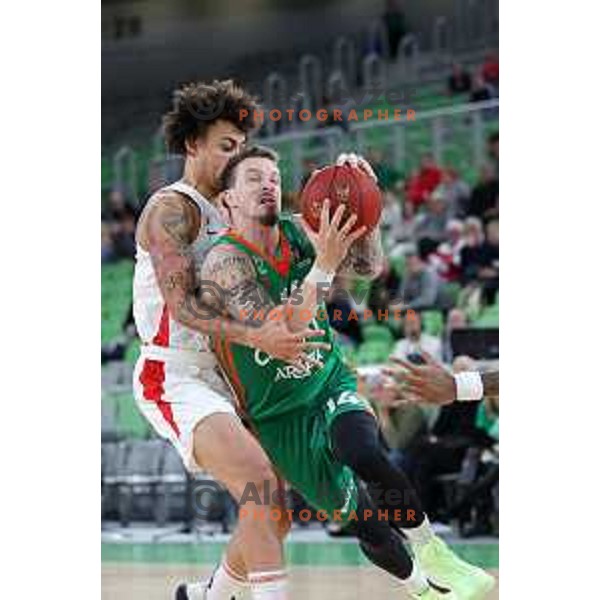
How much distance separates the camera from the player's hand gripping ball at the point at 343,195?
4336mm

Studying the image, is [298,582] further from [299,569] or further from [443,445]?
[443,445]

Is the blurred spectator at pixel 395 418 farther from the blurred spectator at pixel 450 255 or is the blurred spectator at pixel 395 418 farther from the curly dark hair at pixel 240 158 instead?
the curly dark hair at pixel 240 158

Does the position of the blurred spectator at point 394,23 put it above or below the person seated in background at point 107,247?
above

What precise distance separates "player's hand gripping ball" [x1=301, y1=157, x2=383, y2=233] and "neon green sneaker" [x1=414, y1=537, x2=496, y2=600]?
95 cm

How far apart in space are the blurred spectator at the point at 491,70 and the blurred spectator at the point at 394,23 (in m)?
0.26

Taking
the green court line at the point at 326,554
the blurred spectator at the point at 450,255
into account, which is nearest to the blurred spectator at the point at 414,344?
the blurred spectator at the point at 450,255

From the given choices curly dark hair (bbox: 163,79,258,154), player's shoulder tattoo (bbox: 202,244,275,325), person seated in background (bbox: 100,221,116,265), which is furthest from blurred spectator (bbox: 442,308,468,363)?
person seated in background (bbox: 100,221,116,265)

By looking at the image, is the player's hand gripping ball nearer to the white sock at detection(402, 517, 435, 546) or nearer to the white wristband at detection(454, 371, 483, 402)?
the white wristband at detection(454, 371, 483, 402)

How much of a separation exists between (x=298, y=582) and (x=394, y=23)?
1718 millimetres

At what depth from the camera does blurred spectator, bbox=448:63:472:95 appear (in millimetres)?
4652

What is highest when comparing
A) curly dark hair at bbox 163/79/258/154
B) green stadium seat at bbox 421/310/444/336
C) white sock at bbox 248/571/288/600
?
curly dark hair at bbox 163/79/258/154
